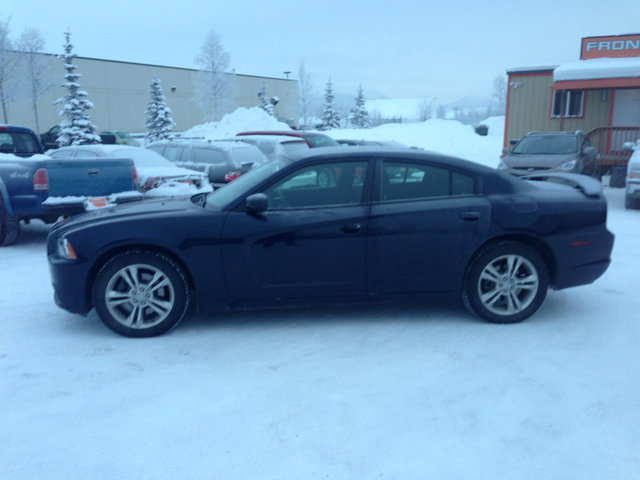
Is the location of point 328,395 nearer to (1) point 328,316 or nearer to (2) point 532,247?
(1) point 328,316

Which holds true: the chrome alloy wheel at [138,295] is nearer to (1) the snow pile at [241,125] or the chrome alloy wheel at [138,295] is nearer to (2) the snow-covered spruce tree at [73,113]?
(2) the snow-covered spruce tree at [73,113]

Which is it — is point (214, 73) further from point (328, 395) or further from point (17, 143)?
point (328, 395)

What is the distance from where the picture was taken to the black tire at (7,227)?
8242mm

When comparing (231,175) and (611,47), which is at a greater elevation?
(611,47)

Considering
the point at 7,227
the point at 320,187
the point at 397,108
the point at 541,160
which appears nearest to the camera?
the point at 320,187

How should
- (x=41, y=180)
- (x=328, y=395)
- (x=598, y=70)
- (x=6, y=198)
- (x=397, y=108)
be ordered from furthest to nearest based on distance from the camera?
(x=397, y=108), (x=598, y=70), (x=6, y=198), (x=41, y=180), (x=328, y=395)

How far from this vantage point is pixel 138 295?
452 centimetres

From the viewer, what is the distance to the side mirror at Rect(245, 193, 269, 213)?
451 centimetres

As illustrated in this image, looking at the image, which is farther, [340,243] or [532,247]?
[532,247]

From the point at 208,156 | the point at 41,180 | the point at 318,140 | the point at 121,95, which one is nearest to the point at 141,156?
the point at 208,156

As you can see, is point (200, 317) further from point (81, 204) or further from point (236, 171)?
point (236, 171)

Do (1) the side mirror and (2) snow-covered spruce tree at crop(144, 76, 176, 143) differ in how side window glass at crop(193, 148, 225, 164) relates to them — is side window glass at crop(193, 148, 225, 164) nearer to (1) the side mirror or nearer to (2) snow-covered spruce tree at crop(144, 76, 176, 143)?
(1) the side mirror

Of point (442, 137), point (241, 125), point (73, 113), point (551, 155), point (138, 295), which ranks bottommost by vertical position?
point (138, 295)

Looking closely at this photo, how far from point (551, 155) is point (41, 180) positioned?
1044 centimetres
